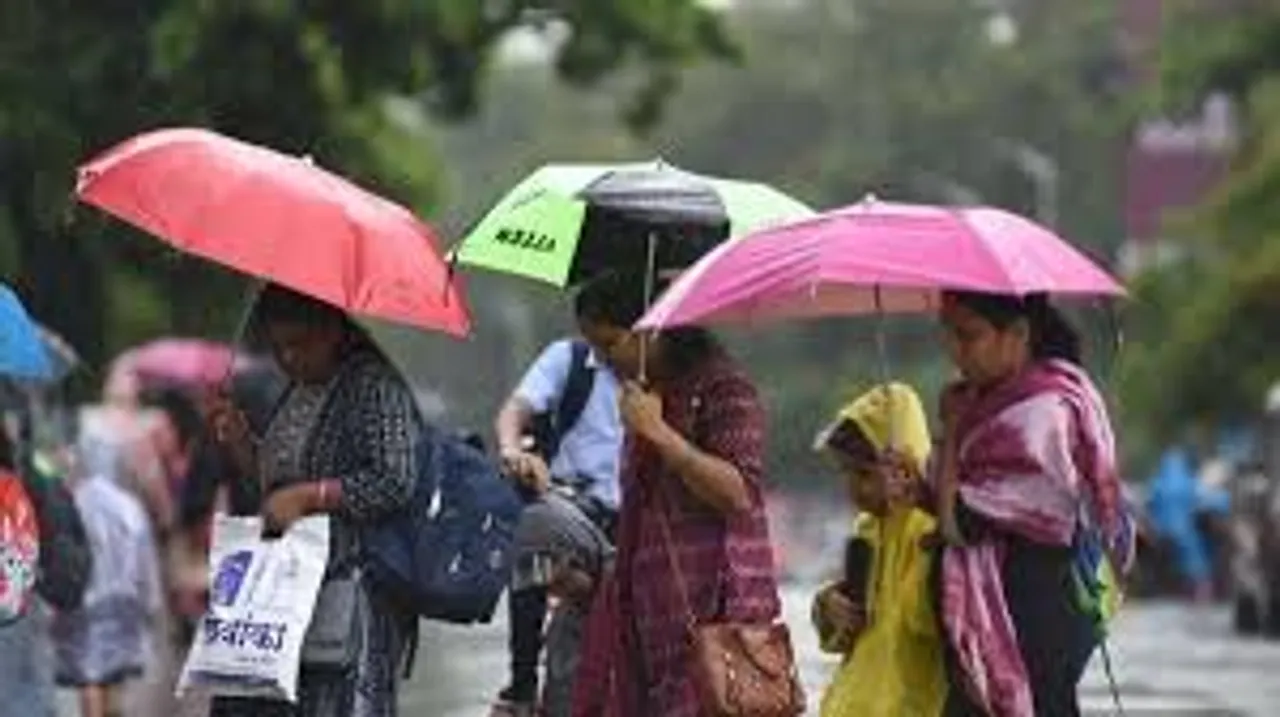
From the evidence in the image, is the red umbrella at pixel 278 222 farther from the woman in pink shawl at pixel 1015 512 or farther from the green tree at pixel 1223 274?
the green tree at pixel 1223 274

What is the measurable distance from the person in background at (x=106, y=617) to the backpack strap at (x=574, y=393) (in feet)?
14.1

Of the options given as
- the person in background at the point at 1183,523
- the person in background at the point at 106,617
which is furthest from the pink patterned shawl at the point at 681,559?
the person in background at the point at 1183,523

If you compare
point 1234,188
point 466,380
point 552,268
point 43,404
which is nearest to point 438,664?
point 43,404

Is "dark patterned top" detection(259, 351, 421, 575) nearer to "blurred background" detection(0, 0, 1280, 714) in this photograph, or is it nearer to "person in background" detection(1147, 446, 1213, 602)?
"blurred background" detection(0, 0, 1280, 714)

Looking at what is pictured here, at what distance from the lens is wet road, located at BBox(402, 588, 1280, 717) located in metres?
17.4

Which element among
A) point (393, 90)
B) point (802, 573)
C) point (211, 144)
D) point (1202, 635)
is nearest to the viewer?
point (211, 144)

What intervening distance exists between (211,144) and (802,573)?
49.8m

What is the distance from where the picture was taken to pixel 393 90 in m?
22.0

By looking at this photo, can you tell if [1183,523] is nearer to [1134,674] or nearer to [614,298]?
[1134,674]

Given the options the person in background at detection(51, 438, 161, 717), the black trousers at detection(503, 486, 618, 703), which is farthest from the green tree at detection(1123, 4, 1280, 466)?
the black trousers at detection(503, 486, 618, 703)

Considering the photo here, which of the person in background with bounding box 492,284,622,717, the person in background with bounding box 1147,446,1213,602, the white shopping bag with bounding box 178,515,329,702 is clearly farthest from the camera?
the person in background with bounding box 1147,446,1213,602

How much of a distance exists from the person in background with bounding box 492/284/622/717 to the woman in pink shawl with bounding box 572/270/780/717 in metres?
0.74

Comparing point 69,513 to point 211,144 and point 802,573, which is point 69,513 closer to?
point 211,144

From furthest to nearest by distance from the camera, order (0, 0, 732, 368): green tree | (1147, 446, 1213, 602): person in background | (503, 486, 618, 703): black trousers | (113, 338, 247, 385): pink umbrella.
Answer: (1147, 446, 1213, 602): person in background < (113, 338, 247, 385): pink umbrella < (0, 0, 732, 368): green tree < (503, 486, 618, 703): black trousers
